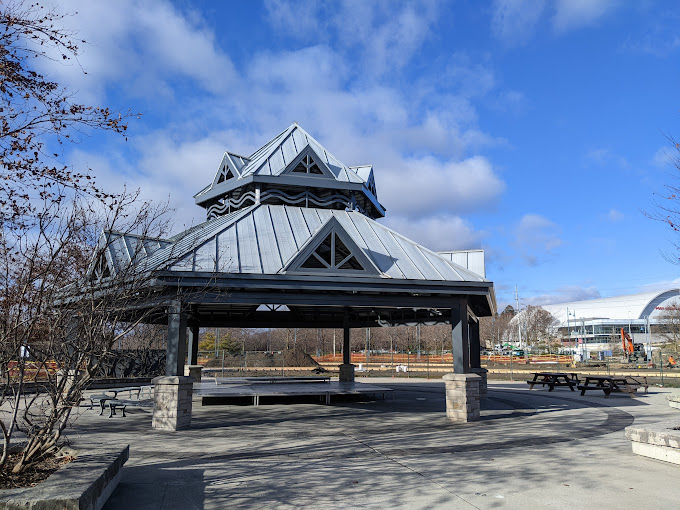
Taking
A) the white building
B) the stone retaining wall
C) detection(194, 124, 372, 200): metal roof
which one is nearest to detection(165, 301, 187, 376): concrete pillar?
detection(194, 124, 372, 200): metal roof

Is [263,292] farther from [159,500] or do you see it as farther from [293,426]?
[159,500]

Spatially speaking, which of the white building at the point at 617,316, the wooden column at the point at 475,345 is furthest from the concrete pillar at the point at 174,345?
the white building at the point at 617,316

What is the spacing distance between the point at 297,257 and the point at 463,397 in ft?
20.8

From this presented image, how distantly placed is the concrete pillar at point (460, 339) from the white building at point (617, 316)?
104 metres

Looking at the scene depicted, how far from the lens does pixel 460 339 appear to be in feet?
50.7

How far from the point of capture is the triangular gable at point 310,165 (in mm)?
19609

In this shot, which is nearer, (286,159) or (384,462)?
(384,462)

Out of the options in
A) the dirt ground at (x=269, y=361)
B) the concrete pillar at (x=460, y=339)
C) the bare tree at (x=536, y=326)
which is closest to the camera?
the concrete pillar at (x=460, y=339)

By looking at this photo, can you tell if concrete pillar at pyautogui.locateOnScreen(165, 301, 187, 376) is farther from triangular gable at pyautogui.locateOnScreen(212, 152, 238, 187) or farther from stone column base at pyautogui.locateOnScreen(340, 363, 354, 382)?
stone column base at pyautogui.locateOnScreen(340, 363, 354, 382)

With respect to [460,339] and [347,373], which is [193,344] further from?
[460,339]

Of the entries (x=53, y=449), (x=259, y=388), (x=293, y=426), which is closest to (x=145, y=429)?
(x=293, y=426)

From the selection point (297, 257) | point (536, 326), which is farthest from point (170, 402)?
point (536, 326)

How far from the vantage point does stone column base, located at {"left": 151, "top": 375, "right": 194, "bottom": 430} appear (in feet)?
41.6

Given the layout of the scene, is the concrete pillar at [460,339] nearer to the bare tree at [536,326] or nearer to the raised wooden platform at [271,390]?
the raised wooden platform at [271,390]
